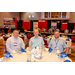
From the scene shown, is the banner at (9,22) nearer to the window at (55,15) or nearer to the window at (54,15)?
the window at (54,15)

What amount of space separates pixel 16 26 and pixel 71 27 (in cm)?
717

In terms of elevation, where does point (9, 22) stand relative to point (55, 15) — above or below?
below

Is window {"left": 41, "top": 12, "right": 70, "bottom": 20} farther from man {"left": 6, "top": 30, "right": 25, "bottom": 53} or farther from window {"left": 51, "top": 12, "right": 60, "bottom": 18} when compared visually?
man {"left": 6, "top": 30, "right": 25, "bottom": 53}

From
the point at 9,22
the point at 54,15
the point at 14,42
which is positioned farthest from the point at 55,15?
the point at 14,42

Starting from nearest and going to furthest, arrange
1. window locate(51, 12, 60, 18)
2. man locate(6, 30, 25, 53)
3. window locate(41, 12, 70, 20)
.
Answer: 1. man locate(6, 30, 25, 53)
2. window locate(41, 12, 70, 20)
3. window locate(51, 12, 60, 18)

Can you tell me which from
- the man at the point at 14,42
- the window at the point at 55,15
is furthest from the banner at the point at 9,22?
the man at the point at 14,42

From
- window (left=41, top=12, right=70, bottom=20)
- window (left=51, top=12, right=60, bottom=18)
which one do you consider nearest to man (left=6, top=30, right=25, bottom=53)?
window (left=41, top=12, right=70, bottom=20)

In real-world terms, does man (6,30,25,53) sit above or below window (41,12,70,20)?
below

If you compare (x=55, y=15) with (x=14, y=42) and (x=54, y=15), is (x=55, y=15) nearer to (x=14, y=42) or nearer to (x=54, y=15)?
(x=54, y=15)

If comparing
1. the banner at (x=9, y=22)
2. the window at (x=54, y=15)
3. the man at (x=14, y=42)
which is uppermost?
the window at (x=54, y=15)
